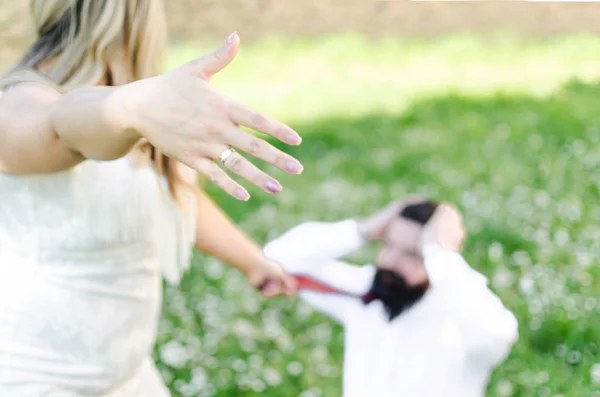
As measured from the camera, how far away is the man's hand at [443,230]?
2238 millimetres

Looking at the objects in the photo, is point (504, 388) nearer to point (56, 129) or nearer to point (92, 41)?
point (92, 41)

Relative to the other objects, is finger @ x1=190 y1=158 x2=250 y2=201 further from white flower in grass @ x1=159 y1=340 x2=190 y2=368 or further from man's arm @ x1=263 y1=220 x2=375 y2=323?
white flower in grass @ x1=159 y1=340 x2=190 y2=368

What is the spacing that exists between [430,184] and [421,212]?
9.55 ft

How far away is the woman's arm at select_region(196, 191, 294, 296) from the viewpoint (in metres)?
2.42

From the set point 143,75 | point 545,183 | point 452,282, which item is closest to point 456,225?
point 452,282

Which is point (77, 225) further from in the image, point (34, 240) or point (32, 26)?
point (32, 26)

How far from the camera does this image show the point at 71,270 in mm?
1895

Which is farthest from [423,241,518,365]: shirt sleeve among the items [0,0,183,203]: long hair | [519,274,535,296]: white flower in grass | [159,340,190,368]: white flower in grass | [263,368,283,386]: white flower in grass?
[519,274,535,296]: white flower in grass

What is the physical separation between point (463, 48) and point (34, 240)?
25.5ft

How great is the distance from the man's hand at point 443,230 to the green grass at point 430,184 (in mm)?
1065

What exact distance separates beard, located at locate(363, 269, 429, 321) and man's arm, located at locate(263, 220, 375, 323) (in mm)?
185

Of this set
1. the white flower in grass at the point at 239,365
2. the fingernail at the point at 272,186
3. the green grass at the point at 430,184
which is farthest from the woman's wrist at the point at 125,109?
the white flower in grass at the point at 239,365

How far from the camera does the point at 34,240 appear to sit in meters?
1.87

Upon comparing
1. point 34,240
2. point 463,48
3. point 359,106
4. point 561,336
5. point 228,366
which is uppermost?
point 34,240
